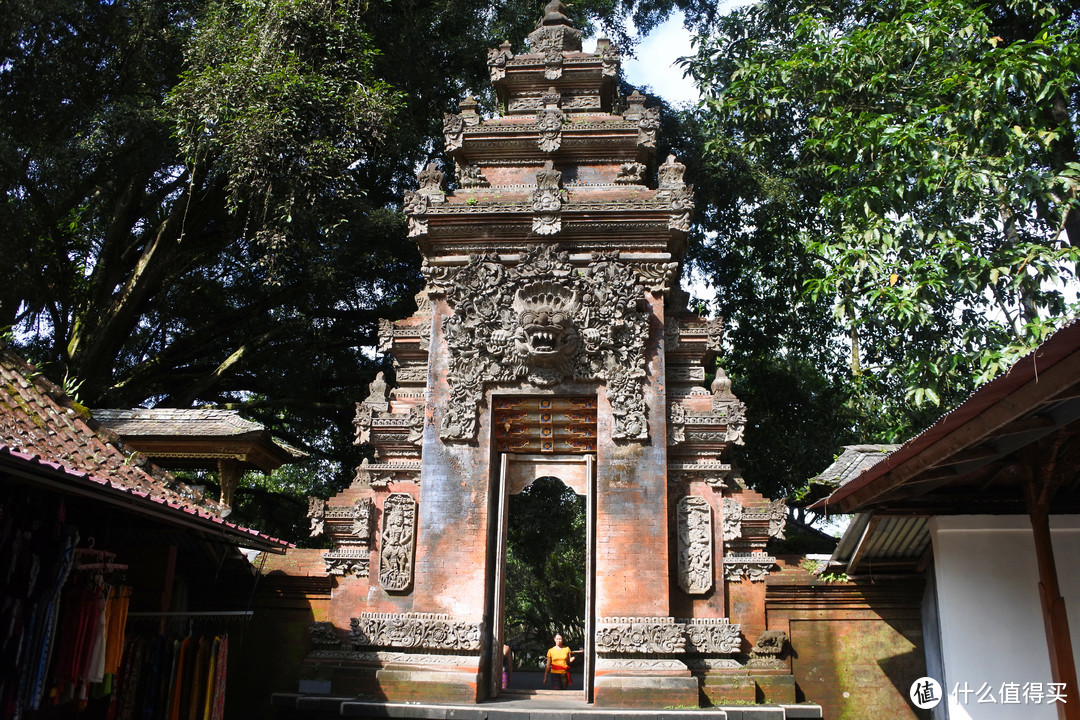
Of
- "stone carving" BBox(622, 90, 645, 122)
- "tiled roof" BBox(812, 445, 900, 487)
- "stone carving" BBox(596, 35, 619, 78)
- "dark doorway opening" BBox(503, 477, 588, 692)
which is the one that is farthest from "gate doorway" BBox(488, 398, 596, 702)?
"stone carving" BBox(596, 35, 619, 78)

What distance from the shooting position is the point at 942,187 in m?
13.3

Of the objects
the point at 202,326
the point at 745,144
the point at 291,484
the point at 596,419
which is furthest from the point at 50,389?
the point at 291,484

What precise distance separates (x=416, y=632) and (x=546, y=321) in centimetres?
445

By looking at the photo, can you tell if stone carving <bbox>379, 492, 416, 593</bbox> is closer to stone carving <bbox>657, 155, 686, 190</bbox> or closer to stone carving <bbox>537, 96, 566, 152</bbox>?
stone carving <bbox>537, 96, 566, 152</bbox>

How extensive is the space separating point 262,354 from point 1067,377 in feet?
53.8

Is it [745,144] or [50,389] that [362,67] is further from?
[50,389]

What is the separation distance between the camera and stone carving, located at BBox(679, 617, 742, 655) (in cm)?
1108

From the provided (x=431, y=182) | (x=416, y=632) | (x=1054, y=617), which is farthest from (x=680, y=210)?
(x=1054, y=617)

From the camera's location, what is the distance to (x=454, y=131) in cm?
1390

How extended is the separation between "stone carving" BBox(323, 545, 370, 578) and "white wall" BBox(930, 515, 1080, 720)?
7290 millimetres

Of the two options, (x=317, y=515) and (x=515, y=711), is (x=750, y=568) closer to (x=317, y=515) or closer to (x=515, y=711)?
(x=515, y=711)

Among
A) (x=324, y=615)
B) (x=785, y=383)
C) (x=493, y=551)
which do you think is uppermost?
(x=785, y=383)

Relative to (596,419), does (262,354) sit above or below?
above

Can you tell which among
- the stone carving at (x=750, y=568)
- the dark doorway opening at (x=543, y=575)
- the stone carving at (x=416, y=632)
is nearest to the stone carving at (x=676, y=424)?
the stone carving at (x=750, y=568)
